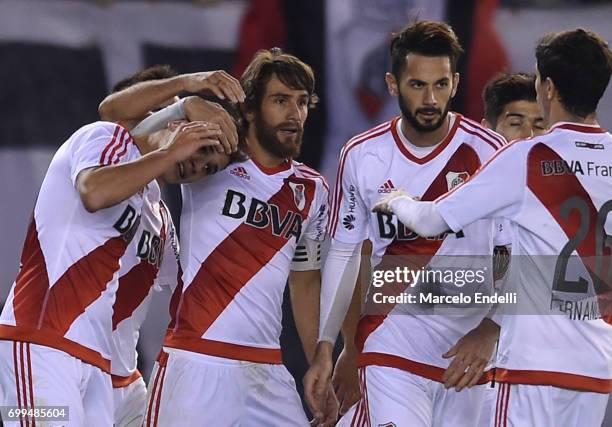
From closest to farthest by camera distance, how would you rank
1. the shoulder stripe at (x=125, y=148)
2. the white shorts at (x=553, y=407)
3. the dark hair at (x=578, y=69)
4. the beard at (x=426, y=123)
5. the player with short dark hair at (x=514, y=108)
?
the white shorts at (x=553, y=407)
the dark hair at (x=578, y=69)
the shoulder stripe at (x=125, y=148)
the beard at (x=426, y=123)
the player with short dark hair at (x=514, y=108)

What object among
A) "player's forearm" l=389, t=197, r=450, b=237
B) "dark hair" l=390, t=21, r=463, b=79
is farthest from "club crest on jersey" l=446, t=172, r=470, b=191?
"player's forearm" l=389, t=197, r=450, b=237

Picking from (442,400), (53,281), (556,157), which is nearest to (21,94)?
(53,281)

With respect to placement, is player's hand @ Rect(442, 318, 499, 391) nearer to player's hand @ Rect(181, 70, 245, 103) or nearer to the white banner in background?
player's hand @ Rect(181, 70, 245, 103)

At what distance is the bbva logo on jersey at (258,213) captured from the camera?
5852mm

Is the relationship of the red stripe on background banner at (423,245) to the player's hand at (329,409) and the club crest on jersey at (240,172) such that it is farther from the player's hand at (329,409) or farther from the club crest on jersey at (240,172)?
the club crest on jersey at (240,172)

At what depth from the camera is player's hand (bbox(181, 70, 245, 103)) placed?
5395mm

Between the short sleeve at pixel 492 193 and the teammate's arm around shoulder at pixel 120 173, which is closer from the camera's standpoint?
the short sleeve at pixel 492 193

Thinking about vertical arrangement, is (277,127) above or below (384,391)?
above

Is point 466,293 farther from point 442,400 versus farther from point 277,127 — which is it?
point 277,127

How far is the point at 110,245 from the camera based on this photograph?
526cm

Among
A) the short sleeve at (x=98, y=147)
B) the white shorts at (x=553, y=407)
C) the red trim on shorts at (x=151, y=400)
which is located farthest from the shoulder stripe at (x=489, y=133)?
the red trim on shorts at (x=151, y=400)

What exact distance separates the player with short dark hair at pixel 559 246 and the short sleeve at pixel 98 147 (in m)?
1.33

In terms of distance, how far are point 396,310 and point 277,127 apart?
1.01m

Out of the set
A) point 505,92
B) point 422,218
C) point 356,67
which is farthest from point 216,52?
point 422,218
